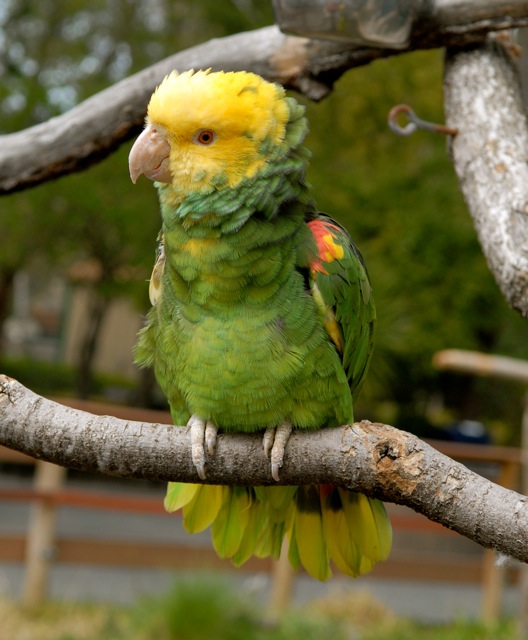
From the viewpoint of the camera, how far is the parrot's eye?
1684 millimetres

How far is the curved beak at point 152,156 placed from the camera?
169cm

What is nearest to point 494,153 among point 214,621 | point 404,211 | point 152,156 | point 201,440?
point 152,156

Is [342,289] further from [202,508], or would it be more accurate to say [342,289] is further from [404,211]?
[404,211]

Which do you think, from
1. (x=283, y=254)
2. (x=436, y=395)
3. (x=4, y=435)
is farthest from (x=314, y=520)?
(x=436, y=395)

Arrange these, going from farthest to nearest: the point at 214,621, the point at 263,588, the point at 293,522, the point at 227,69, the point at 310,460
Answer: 1. the point at 263,588
2. the point at 214,621
3. the point at 227,69
4. the point at 293,522
5. the point at 310,460

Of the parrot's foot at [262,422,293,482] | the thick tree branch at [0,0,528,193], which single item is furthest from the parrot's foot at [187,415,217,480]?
the thick tree branch at [0,0,528,193]

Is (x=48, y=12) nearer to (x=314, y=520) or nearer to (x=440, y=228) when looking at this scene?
(x=440, y=228)

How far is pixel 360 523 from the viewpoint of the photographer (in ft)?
6.27

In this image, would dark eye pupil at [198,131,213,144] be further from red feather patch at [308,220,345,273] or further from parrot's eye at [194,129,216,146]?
red feather patch at [308,220,345,273]

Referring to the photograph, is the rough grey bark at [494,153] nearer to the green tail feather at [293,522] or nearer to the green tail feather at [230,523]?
the green tail feather at [293,522]

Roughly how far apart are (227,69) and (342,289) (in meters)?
0.91

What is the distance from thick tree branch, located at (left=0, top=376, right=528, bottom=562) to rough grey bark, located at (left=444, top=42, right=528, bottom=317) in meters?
0.53

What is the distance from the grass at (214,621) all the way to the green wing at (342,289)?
331cm

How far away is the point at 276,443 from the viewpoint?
1670 millimetres
